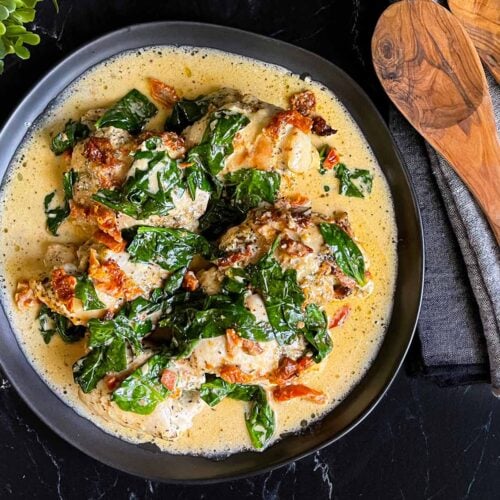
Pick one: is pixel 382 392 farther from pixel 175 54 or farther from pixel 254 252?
pixel 175 54

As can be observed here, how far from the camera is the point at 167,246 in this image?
4.21m

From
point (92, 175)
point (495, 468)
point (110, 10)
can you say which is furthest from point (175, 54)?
point (495, 468)

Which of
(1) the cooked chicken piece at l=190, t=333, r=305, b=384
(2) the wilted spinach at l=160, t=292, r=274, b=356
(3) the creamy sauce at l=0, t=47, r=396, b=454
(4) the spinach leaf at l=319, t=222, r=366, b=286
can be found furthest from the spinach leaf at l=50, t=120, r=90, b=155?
(4) the spinach leaf at l=319, t=222, r=366, b=286

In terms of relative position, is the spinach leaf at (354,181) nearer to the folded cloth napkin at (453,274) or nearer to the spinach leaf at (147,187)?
the folded cloth napkin at (453,274)

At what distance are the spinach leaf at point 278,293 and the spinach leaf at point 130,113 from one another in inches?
43.0

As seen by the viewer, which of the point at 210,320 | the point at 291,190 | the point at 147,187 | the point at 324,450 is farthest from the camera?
the point at 324,450

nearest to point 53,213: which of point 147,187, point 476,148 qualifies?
point 147,187

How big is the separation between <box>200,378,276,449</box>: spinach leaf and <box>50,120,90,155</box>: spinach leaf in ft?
5.55

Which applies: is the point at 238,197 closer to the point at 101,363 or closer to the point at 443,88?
the point at 101,363

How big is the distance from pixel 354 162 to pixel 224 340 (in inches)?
54.9

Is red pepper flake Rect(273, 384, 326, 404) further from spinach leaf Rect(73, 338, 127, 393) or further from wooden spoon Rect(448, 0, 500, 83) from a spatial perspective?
wooden spoon Rect(448, 0, 500, 83)

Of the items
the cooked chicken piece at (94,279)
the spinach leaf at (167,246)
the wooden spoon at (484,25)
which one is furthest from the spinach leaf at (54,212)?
the wooden spoon at (484,25)

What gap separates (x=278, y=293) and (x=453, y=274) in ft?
4.54

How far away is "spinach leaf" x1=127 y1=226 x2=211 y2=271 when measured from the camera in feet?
13.6
